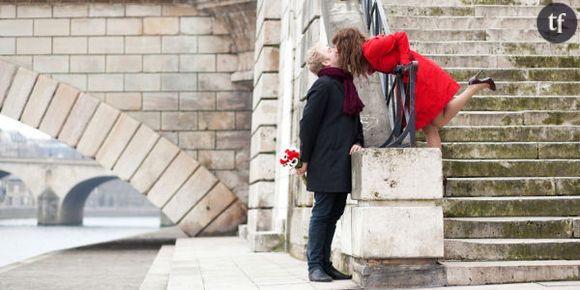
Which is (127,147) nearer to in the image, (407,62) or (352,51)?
(352,51)

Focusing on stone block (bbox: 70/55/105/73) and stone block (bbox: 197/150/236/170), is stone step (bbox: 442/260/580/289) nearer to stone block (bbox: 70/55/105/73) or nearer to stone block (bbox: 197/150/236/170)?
stone block (bbox: 197/150/236/170)

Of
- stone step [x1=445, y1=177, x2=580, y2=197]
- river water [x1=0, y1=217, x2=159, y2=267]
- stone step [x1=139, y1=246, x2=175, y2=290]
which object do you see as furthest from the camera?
river water [x1=0, y1=217, x2=159, y2=267]

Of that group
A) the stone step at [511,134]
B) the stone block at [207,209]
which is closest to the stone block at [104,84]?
the stone block at [207,209]

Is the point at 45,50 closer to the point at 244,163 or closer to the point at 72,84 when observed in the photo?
the point at 72,84

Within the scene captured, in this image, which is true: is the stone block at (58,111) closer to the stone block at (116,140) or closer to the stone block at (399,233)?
the stone block at (116,140)

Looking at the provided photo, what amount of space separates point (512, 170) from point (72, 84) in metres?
8.85

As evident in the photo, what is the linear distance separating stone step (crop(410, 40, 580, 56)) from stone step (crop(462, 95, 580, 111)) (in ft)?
2.95

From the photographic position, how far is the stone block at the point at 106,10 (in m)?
13.2

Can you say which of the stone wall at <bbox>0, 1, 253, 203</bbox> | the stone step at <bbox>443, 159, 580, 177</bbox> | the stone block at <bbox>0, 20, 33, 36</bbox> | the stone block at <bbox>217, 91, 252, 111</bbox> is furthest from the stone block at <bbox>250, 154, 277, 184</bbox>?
the stone block at <bbox>0, 20, 33, 36</bbox>

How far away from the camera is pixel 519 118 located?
6.54 meters

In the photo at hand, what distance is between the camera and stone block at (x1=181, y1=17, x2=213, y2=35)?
13195 mm

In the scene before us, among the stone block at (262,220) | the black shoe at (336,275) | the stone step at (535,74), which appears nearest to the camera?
the black shoe at (336,275)

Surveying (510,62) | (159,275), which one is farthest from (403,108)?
(159,275)

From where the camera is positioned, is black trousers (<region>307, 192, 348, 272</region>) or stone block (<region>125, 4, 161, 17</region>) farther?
stone block (<region>125, 4, 161, 17</region>)
